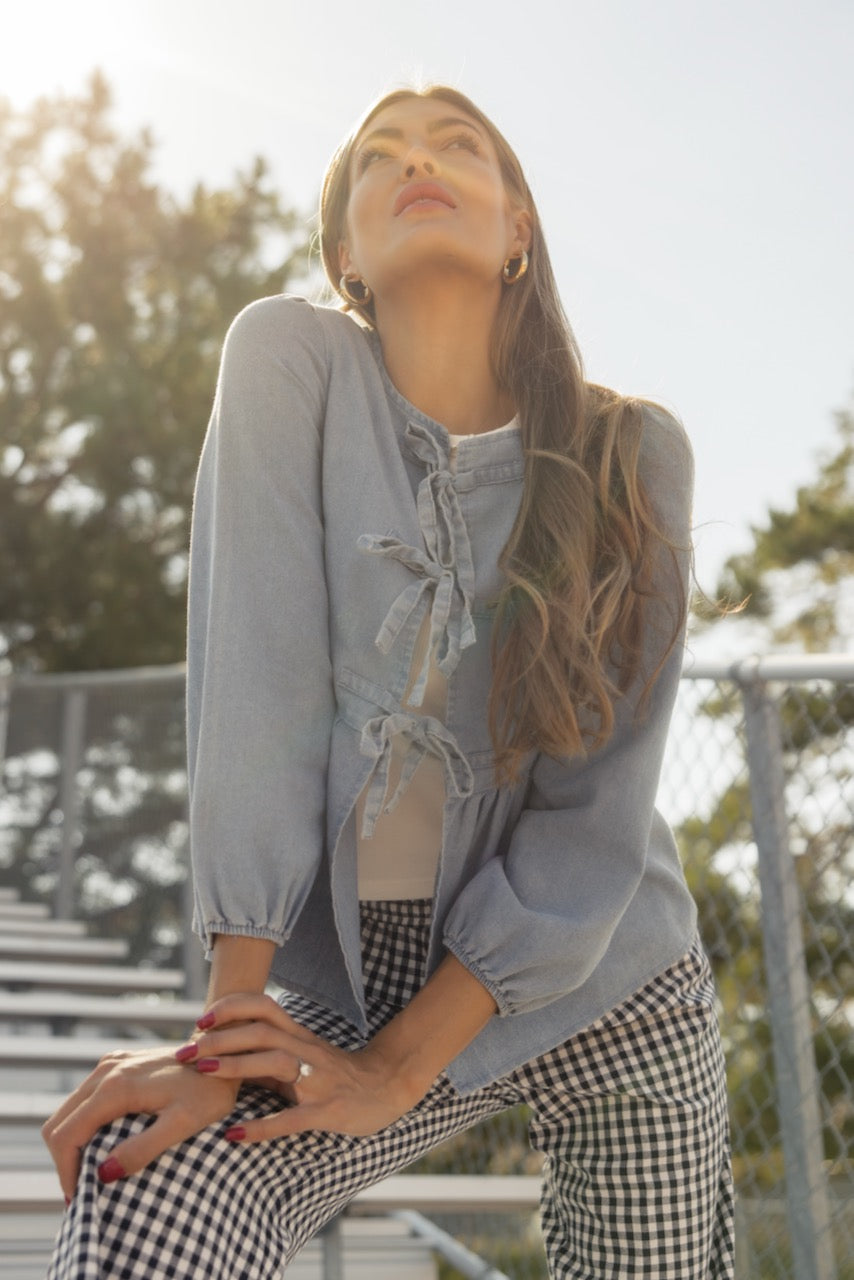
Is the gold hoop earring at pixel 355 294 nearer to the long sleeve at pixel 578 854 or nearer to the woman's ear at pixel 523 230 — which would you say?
the woman's ear at pixel 523 230

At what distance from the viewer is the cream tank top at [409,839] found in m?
1.42

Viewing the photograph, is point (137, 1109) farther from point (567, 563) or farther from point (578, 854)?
point (567, 563)

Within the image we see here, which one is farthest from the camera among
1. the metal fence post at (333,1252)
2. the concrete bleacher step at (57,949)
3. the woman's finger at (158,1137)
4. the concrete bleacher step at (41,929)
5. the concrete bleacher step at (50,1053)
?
the concrete bleacher step at (41,929)

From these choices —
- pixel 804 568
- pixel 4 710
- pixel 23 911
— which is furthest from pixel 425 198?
pixel 804 568

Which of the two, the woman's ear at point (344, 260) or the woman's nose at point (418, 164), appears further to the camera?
the woman's ear at point (344, 260)

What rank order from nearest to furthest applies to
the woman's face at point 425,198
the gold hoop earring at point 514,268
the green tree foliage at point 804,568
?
the woman's face at point 425,198 < the gold hoop earring at point 514,268 < the green tree foliage at point 804,568

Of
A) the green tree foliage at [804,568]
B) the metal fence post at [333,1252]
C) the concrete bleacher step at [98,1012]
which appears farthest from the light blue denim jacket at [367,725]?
the green tree foliage at [804,568]

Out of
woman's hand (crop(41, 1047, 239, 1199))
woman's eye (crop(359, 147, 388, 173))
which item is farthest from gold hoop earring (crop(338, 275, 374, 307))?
woman's hand (crop(41, 1047, 239, 1199))

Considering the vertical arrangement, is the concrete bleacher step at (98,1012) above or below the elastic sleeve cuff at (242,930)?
below

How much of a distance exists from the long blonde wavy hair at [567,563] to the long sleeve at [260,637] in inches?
7.6

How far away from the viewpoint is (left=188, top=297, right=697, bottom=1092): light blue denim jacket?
1.28 metres

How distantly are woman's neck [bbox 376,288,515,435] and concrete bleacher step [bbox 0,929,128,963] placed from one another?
3.28 meters

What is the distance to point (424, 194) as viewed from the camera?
1570 millimetres

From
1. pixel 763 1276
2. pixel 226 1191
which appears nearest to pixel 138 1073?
pixel 226 1191
